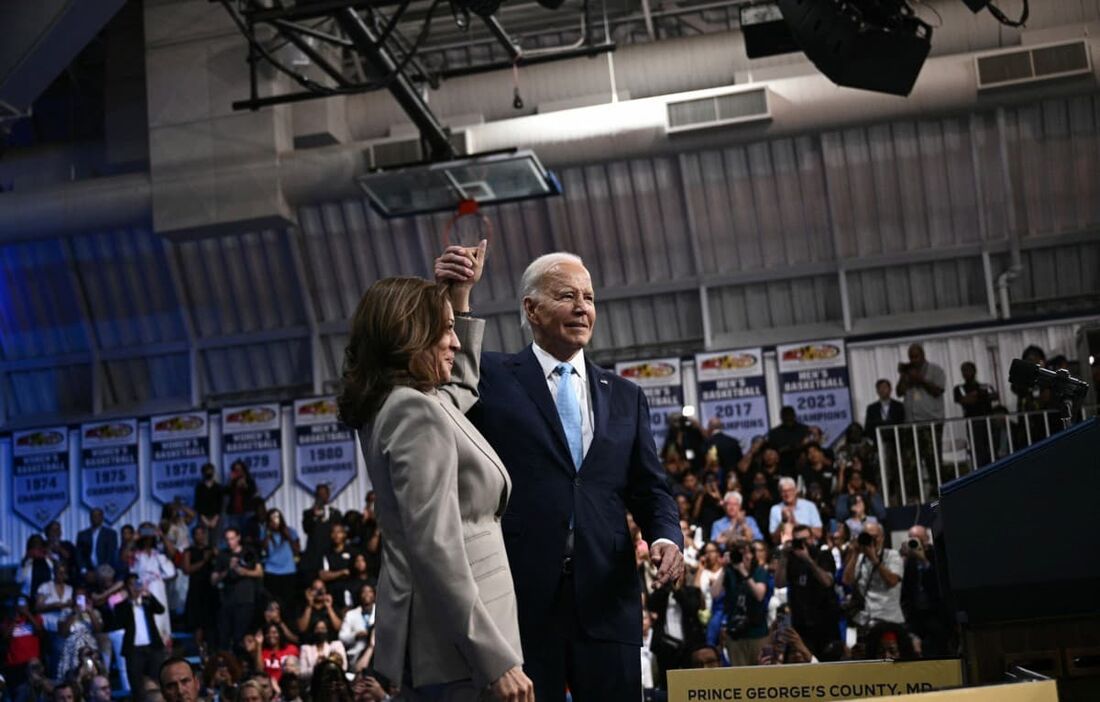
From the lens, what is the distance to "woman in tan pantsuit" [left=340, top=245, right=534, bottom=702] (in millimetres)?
2553

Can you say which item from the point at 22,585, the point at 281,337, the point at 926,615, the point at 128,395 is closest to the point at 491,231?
the point at 281,337

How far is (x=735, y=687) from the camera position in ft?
11.3

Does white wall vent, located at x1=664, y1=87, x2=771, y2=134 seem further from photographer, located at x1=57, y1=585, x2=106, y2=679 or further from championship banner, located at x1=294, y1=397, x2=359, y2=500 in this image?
photographer, located at x1=57, y1=585, x2=106, y2=679

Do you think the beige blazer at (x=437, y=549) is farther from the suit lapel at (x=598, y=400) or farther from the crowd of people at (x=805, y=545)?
the crowd of people at (x=805, y=545)

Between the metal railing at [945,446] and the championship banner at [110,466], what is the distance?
29.5 feet

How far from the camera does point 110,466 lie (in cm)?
1536

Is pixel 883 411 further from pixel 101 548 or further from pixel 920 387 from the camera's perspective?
pixel 101 548

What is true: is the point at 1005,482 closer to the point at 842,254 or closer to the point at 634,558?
the point at 634,558

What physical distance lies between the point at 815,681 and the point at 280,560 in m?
9.70

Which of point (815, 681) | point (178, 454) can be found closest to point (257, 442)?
point (178, 454)

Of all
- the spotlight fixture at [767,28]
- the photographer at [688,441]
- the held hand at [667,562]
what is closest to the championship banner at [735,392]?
the photographer at [688,441]

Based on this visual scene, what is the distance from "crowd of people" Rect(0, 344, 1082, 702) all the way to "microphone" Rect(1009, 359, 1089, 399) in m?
4.25

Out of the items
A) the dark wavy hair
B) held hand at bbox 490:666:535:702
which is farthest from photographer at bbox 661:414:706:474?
held hand at bbox 490:666:535:702

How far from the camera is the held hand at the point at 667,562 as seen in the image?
321cm
